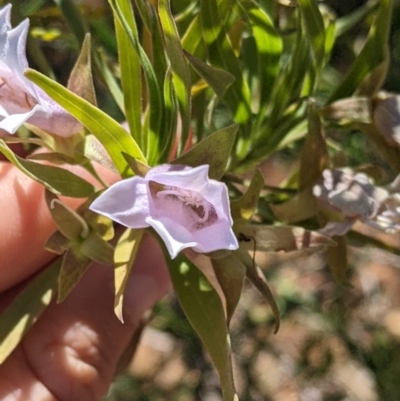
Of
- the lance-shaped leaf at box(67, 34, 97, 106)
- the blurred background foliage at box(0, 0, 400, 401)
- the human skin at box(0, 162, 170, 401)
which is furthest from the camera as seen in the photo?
the blurred background foliage at box(0, 0, 400, 401)

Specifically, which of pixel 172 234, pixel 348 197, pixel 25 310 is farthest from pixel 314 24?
pixel 25 310

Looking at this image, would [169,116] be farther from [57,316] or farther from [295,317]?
[295,317]

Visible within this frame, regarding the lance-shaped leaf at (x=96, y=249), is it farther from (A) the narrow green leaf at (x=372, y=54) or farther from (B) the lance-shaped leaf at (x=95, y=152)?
(A) the narrow green leaf at (x=372, y=54)

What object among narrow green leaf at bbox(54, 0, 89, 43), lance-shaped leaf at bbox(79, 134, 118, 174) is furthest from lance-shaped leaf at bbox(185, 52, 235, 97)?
narrow green leaf at bbox(54, 0, 89, 43)

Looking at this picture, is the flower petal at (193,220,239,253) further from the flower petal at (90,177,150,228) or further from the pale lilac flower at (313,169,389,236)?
the pale lilac flower at (313,169,389,236)

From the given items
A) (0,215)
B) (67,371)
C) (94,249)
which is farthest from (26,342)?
(94,249)

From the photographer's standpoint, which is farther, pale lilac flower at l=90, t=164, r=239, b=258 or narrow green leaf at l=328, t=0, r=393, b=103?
narrow green leaf at l=328, t=0, r=393, b=103

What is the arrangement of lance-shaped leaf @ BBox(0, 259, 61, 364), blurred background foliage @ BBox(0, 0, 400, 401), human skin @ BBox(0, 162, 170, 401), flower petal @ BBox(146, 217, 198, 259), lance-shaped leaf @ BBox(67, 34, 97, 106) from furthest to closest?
blurred background foliage @ BBox(0, 0, 400, 401)
human skin @ BBox(0, 162, 170, 401)
lance-shaped leaf @ BBox(0, 259, 61, 364)
lance-shaped leaf @ BBox(67, 34, 97, 106)
flower petal @ BBox(146, 217, 198, 259)

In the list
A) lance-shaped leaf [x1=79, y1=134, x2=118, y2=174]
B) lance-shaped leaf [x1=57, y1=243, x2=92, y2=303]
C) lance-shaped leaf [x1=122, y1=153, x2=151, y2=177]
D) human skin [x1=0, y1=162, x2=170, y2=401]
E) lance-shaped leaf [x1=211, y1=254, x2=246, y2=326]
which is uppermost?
lance-shaped leaf [x1=122, y1=153, x2=151, y2=177]
